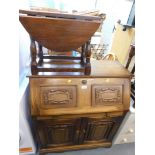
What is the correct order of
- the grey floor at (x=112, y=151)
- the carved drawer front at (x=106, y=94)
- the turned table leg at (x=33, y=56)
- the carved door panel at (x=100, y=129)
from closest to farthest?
the turned table leg at (x=33, y=56) < the carved drawer front at (x=106, y=94) < the carved door panel at (x=100, y=129) < the grey floor at (x=112, y=151)

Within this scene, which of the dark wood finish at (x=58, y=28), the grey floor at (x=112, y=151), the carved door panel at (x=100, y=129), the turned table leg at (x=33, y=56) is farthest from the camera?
the grey floor at (x=112, y=151)

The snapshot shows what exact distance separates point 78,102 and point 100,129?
1.53 ft

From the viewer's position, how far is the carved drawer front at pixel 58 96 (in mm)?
1238

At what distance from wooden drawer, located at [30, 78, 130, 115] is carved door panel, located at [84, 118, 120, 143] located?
0.16 m

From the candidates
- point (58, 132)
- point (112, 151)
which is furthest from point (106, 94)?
point (112, 151)

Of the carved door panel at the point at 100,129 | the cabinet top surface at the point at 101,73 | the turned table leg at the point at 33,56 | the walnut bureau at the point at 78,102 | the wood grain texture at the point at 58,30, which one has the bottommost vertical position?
the carved door panel at the point at 100,129

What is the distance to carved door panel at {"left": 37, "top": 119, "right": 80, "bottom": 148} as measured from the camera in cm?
136

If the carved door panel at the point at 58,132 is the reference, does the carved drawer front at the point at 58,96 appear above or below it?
above

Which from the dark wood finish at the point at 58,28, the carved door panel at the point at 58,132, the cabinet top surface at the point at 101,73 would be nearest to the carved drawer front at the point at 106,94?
the cabinet top surface at the point at 101,73

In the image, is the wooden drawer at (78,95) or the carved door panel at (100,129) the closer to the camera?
the wooden drawer at (78,95)

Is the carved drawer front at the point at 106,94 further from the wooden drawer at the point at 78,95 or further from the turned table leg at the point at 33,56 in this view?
the turned table leg at the point at 33,56

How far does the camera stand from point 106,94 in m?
1.34
